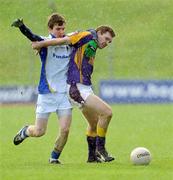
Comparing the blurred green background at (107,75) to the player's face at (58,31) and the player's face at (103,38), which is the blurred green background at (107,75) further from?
the player's face at (58,31)

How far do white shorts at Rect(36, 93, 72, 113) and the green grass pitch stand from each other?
29.8 inches

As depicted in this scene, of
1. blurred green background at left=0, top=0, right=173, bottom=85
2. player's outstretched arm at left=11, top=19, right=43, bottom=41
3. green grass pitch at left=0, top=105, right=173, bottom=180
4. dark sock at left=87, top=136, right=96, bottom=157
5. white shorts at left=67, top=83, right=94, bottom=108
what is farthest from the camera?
blurred green background at left=0, top=0, right=173, bottom=85

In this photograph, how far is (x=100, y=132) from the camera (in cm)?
1279

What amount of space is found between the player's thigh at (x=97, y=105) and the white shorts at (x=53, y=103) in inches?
→ 15.7

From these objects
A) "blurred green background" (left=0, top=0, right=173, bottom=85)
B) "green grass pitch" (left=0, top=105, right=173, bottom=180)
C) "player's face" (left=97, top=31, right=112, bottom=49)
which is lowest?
"green grass pitch" (left=0, top=105, right=173, bottom=180)

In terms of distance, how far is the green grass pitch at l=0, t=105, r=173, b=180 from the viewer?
1124 centimetres

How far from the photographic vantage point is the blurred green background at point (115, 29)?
1542 inches

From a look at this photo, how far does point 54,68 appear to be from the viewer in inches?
510

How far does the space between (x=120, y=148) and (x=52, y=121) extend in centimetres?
749

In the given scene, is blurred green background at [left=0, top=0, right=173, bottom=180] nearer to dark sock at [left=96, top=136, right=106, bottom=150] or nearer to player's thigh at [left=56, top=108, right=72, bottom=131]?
dark sock at [left=96, top=136, right=106, bottom=150]

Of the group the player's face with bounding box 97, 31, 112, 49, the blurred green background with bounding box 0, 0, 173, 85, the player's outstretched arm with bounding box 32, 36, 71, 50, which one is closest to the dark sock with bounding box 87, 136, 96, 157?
the player's face with bounding box 97, 31, 112, 49

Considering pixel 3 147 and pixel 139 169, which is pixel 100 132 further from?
pixel 3 147

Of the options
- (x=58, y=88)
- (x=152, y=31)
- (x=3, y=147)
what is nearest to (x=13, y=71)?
(x=152, y=31)

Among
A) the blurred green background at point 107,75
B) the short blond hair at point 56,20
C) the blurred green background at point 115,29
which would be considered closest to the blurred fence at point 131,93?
the blurred green background at point 107,75
